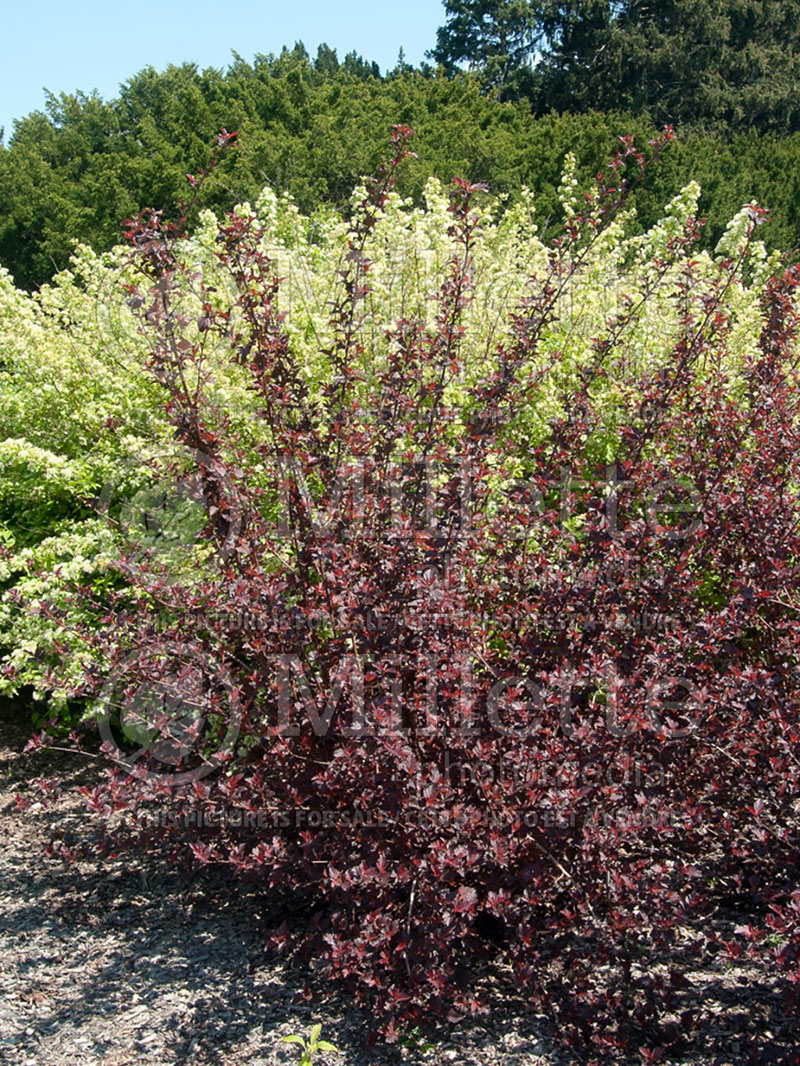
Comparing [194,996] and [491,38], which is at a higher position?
[491,38]

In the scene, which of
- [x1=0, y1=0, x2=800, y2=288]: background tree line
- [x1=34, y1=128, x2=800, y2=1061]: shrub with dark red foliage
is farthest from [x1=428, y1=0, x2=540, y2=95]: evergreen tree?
[x1=34, y1=128, x2=800, y2=1061]: shrub with dark red foliage

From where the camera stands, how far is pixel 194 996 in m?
2.70

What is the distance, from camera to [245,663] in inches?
128

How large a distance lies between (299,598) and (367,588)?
493 mm

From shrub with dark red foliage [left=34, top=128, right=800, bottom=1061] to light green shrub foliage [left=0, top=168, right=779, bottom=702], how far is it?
0.89 m

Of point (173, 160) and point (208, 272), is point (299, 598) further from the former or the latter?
point (173, 160)

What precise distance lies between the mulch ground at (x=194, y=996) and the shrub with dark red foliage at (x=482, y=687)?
0.13 metres

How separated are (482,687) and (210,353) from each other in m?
2.76

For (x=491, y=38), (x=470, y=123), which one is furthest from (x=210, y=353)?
(x=491, y=38)

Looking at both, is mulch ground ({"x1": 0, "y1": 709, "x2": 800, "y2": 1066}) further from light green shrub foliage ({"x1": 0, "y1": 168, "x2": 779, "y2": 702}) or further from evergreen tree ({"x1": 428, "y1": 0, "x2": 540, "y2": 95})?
evergreen tree ({"x1": 428, "y1": 0, "x2": 540, "y2": 95})

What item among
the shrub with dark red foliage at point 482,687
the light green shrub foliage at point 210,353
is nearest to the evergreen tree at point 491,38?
the light green shrub foliage at point 210,353

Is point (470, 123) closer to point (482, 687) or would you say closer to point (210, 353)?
point (210, 353)

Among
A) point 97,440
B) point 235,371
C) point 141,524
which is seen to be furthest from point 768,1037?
point 97,440

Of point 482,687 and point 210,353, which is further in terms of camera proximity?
point 210,353
